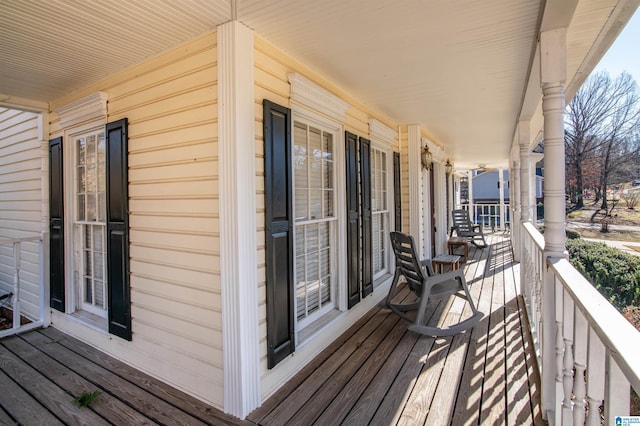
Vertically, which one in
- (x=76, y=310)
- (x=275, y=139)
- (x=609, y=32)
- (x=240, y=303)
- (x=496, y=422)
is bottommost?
(x=496, y=422)

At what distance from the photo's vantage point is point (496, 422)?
1835 millimetres

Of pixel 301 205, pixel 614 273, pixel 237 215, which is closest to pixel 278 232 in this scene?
pixel 237 215

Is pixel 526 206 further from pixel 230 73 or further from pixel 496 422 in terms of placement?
pixel 230 73

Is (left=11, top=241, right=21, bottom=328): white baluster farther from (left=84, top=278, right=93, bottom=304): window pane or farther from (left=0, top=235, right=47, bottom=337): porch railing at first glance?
(left=84, top=278, right=93, bottom=304): window pane

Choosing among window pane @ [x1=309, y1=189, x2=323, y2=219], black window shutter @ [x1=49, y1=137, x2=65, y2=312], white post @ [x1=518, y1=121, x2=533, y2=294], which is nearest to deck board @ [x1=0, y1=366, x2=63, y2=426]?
black window shutter @ [x1=49, y1=137, x2=65, y2=312]

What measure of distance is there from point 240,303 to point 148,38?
1882 millimetres

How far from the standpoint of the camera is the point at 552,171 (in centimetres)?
187

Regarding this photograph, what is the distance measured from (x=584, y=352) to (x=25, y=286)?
5.45m

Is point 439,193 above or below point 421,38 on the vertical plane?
below

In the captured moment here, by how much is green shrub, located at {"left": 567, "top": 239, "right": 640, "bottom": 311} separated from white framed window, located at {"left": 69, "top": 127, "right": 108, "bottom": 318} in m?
5.98

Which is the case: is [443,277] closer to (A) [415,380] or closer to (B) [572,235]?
(A) [415,380]

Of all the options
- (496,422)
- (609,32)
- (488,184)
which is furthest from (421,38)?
(488,184)

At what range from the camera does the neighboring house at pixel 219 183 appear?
1.93 metres

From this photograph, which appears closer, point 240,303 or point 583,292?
point 583,292
